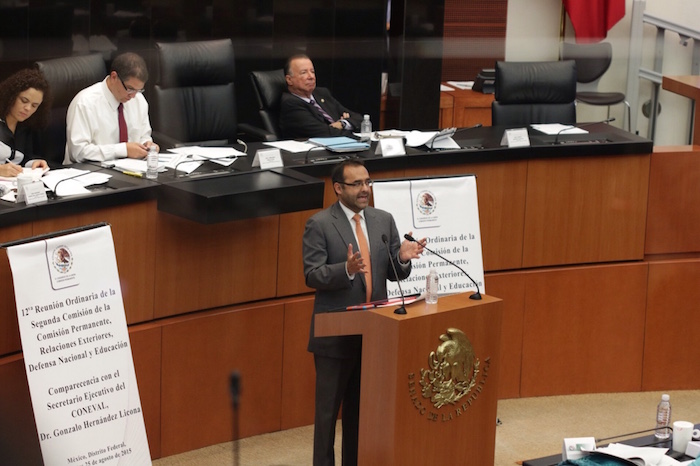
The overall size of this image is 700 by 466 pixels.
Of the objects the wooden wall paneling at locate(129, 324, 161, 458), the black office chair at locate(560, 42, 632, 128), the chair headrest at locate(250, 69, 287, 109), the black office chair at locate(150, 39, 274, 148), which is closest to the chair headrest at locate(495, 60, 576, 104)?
the chair headrest at locate(250, 69, 287, 109)

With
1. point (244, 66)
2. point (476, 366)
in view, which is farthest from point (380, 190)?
point (244, 66)

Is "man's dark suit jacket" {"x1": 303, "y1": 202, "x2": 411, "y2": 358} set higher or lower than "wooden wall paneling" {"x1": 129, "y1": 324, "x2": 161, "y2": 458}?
higher

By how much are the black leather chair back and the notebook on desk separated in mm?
808

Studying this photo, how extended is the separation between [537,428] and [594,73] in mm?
3992

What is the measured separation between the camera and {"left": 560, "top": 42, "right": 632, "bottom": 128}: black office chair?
8.73m

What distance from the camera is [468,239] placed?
17.4 ft

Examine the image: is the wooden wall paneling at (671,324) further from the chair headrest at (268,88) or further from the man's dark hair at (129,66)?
the man's dark hair at (129,66)

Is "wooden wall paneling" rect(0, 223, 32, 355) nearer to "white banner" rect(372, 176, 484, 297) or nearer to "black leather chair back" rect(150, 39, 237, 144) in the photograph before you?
"white banner" rect(372, 176, 484, 297)

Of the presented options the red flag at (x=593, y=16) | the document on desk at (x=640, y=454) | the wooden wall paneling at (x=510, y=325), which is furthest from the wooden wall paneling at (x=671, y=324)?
the red flag at (x=593, y=16)

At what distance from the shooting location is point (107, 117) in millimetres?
5207

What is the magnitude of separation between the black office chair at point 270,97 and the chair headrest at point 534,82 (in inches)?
46.8

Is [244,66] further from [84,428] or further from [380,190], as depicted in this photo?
[84,428]

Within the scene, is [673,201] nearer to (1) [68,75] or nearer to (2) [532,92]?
(2) [532,92]

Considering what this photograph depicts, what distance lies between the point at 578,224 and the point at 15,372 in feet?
9.50
